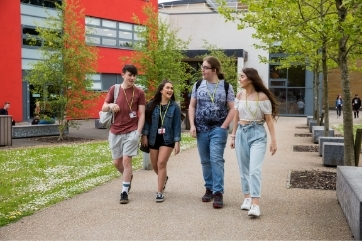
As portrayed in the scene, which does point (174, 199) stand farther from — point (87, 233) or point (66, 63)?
point (66, 63)

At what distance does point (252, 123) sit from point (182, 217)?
1463 millimetres

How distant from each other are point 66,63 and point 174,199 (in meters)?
13.5

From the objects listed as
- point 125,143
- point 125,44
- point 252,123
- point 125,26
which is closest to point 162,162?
point 125,143

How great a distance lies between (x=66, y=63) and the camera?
19016 millimetres

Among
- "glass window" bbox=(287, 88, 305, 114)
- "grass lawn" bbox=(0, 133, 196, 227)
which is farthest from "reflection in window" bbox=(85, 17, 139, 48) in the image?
"grass lawn" bbox=(0, 133, 196, 227)

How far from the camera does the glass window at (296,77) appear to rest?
40.1 meters

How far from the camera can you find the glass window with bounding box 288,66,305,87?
4009cm

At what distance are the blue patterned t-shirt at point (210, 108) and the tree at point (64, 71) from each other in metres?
13.2

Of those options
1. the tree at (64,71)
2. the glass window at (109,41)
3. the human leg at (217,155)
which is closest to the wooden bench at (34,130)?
Answer: the tree at (64,71)

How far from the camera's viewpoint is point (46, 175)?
9.62 meters

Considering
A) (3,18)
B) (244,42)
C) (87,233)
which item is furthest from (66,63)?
(244,42)

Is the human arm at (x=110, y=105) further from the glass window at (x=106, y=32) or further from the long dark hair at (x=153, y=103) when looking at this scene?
the glass window at (x=106, y=32)

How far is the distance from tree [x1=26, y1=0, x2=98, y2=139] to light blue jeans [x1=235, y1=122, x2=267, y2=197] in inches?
544

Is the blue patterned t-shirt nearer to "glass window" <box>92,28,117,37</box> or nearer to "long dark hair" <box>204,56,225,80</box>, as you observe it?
"long dark hair" <box>204,56,225,80</box>
